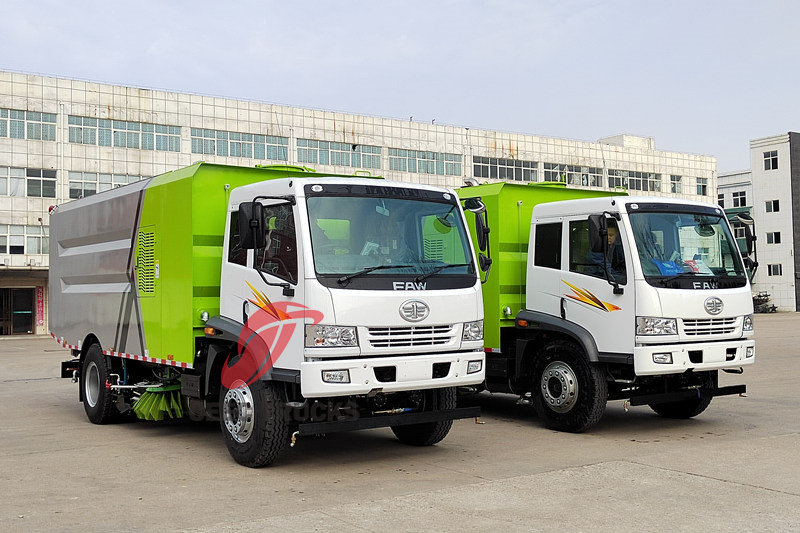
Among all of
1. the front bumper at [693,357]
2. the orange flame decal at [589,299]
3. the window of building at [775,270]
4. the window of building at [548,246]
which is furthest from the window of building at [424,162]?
the front bumper at [693,357]

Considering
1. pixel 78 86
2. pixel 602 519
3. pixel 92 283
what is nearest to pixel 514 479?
pixel 602 519

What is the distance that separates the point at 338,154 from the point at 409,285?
42473 mm

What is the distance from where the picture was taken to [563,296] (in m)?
10.7

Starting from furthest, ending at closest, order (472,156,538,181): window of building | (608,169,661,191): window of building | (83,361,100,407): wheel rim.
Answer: (608,169,661,191): window of building → (472,156,538,181): window of building → (83,361,100,407): wheel rim

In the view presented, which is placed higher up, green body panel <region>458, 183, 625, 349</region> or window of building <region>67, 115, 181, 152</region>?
window of building <region>67, 115, 181, 152</region>

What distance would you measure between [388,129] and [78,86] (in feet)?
58.0

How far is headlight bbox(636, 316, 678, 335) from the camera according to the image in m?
9.70

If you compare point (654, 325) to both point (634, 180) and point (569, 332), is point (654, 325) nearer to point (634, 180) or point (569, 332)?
point (569, 332)

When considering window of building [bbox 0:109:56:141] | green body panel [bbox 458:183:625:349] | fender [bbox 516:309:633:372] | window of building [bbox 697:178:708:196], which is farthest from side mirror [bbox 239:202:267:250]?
window of building [bbox 697:178:708:196]

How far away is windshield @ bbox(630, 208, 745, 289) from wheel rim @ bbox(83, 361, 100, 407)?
711 centimetres

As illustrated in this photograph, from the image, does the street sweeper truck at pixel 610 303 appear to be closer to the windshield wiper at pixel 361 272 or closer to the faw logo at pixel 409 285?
the faw logo at pixel 409 285

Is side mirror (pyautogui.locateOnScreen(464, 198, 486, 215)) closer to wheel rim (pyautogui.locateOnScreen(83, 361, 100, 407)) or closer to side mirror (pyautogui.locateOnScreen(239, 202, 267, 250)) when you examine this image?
side mirror (pyautogui.locateOnScreen(239, 202, 267, 250))

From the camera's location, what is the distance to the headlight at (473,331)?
332 inches

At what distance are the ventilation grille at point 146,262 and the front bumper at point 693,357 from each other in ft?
17.9
